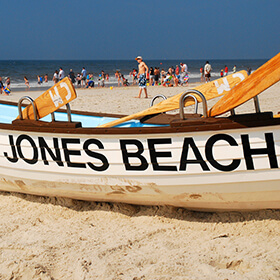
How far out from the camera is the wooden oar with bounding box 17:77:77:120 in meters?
3.50

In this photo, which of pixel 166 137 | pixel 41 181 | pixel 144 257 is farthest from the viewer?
pixel 41 181

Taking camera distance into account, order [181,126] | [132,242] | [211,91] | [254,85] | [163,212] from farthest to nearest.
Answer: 1. [211,91]
2. [163,212]
3. [132,242]
4. [181,126]
5. [254,85]

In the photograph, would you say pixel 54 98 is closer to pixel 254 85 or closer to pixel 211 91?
pixel 211 91

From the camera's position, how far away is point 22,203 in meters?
4.06

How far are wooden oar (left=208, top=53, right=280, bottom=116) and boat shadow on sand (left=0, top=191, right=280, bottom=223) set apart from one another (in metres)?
1.02

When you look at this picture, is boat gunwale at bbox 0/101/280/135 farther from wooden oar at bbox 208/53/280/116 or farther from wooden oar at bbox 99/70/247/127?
wooden oar at bbox 99/70/247/127

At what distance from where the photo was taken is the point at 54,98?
3609mm

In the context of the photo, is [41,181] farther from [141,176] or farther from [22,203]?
[141,176]

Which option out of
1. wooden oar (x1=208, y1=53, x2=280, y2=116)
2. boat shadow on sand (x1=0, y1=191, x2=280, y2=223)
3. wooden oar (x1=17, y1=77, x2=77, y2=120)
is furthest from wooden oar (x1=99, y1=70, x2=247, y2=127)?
boat shadow on sand (x1=0, y1=191, x2=280, y2=223)

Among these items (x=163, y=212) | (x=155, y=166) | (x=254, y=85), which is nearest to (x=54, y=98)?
(x=155, y=166)

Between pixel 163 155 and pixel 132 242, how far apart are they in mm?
806

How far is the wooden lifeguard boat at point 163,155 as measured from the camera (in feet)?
9.43

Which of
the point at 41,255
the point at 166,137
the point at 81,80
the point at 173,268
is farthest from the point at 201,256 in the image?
the point at 81,80

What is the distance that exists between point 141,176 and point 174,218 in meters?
0.57
